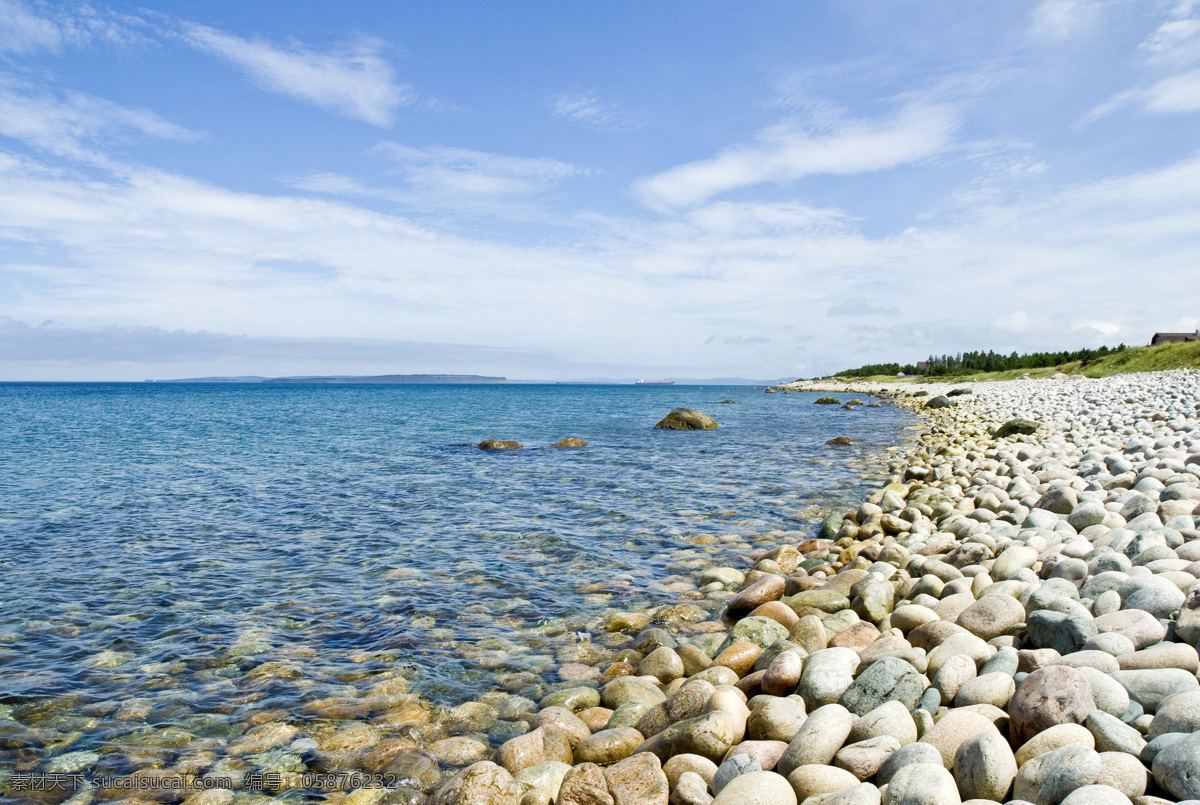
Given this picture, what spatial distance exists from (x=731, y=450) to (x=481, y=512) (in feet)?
41.2

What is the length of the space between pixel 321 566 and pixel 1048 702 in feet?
28.3

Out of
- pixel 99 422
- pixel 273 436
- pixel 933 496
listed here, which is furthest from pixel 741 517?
pixel 99 422

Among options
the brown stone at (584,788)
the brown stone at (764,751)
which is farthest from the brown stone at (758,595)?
the brown stone at (584,788)

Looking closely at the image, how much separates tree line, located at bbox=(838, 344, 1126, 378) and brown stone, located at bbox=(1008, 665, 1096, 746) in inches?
2741

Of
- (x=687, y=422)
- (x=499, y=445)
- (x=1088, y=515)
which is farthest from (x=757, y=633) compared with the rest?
(x=687, y=422)

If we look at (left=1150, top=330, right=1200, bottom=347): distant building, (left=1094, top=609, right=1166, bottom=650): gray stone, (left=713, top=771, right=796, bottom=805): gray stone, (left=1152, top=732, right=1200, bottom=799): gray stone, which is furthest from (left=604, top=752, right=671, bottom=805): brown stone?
(left=1150, top=330, right=1200, bottom=347): distant building

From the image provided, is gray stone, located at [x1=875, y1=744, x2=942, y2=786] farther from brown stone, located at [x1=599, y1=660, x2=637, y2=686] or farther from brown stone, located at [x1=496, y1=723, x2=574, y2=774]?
brown stone, located at [x1=599, y1=660, x2=637, y2=686]

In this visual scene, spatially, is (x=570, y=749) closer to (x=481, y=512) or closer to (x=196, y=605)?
(x=196, y=605)

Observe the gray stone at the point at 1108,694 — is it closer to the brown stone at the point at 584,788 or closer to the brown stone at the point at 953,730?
the brown stone at the point at 953,730

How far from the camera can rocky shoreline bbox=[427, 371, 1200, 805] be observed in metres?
3.26

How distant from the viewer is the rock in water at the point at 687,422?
3278 centimetres

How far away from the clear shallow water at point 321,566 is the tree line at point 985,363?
62.0 m

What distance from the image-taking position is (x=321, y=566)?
9.26 metres

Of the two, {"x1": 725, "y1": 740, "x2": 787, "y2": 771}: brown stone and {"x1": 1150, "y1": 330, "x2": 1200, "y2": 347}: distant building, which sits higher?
{"x1": 1150, "y1": 330, "x2": 1200, "y2": 347}: distant building
